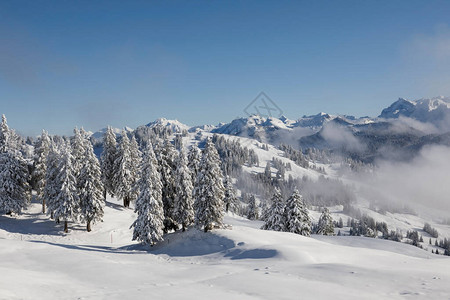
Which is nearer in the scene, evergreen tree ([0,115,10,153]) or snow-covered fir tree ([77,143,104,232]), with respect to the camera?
snow-covered fir tree ([77,143,104,232])

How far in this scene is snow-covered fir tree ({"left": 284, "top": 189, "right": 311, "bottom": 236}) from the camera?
4691 cm

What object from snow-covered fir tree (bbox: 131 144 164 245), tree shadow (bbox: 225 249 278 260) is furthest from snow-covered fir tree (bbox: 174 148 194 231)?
tree shadow (bbox: 225 249 278 260)

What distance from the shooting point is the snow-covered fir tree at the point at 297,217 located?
46.9 metres

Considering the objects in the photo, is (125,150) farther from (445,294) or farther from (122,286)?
(445,294)

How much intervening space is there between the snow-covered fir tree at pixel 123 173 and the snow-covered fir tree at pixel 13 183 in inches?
535

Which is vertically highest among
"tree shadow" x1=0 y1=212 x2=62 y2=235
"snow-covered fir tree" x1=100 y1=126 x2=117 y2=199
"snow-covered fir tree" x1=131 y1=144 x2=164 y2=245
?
"snow-covered fir tree" x1=100 y1=126 x2=117 y2=199

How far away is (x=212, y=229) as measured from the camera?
33438 millimetres

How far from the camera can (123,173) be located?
49.6 m

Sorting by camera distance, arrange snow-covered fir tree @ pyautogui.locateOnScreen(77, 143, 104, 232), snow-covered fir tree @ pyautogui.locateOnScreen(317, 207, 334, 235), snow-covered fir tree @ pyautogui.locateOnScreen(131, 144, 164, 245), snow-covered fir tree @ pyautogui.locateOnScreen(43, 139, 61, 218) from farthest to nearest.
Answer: snow-covered fir tree @ pyautogui.locateOnScreen(317, 207, 334, 235)
snow-covered fir tree @ pyautogui.locateOnScreen(43, 139, 61, 218)
snow-covered fir tree @ pyautogui.locateOnScreen(77, 143, 104, 232)
snow-covered fir tree @ pyautogui.locateOnScreen(131, 144, 164, 245)

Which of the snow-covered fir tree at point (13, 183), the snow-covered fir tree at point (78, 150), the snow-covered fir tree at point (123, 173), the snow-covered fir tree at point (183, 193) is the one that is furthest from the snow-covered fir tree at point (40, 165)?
the snow-covered fir tree at point (183, 193)

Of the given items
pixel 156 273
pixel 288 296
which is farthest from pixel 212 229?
pixel 288 296

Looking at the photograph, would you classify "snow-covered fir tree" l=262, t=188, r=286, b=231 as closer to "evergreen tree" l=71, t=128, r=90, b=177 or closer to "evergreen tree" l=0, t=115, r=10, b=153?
"evergreen tree" l=71, t=128, r=90, b=177

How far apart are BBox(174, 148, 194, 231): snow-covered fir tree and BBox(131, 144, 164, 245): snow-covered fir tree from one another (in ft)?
7.91

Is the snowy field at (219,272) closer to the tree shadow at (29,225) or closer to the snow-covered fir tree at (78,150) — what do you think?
the tree shadow at (29,225)
